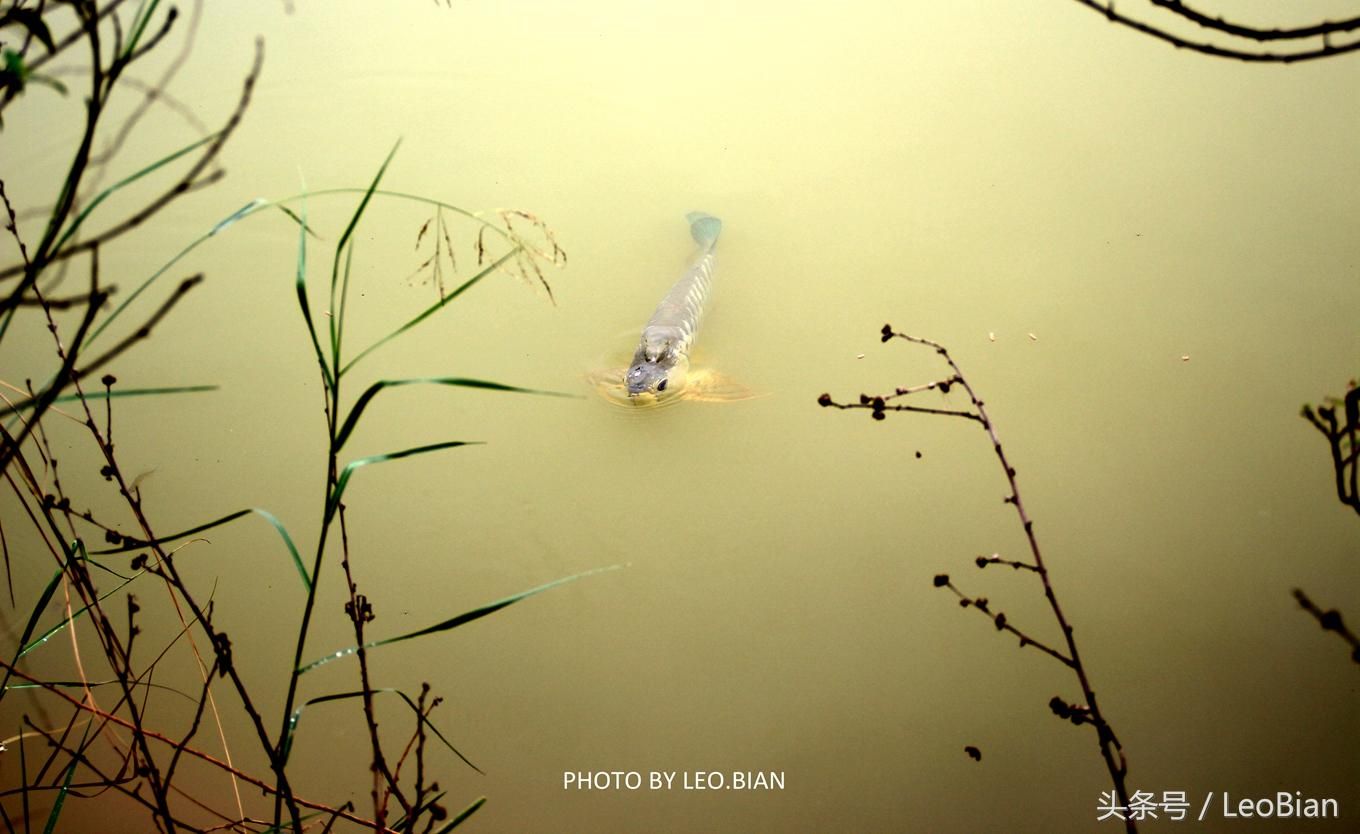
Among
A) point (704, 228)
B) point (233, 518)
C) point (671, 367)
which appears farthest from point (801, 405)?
point (233, 518)

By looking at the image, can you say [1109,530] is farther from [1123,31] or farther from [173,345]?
[173,345]

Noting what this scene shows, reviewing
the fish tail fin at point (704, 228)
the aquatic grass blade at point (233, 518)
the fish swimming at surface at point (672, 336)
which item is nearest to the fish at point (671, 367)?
the fish swimming at surface at point (672, 336)

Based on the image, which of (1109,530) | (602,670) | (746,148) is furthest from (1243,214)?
(602,670)

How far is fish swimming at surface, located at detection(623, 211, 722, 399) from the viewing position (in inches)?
93.6

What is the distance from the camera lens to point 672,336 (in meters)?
2.39

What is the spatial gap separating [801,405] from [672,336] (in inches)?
14.3

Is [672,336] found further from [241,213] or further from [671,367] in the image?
[241,213]

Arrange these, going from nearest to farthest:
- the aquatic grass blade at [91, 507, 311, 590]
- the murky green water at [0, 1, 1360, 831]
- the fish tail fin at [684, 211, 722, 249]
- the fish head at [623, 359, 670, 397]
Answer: the aquatic grass blade at [91, 507, 311, 590] → the murky green water at [0, 1, 1360, 831] → the fish head at [623, 359, 670, 397] → the fish tail fin at [684, 211, 722, 249]

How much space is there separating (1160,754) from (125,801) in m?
2.04

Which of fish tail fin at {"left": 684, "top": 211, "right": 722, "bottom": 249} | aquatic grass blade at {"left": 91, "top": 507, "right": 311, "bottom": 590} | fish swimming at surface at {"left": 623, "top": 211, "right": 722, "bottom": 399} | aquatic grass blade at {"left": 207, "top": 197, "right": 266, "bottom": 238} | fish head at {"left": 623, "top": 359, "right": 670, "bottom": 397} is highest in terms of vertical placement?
fish tail fin at {"left": 684, "top": 211, "right": 722, "bottom": 249}

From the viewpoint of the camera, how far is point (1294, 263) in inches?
95.9

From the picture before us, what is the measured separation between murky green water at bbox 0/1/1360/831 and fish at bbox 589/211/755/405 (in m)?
0.06

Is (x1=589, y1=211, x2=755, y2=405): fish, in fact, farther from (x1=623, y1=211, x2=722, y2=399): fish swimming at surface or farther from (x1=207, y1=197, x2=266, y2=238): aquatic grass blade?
(x1=207, y1=197, x2=266, y2=238): aquatic grass blade

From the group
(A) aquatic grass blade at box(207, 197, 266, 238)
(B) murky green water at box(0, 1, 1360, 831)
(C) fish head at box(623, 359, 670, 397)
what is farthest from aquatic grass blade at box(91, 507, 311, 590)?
(C) fish head at box(623, 359, 670, 397)
